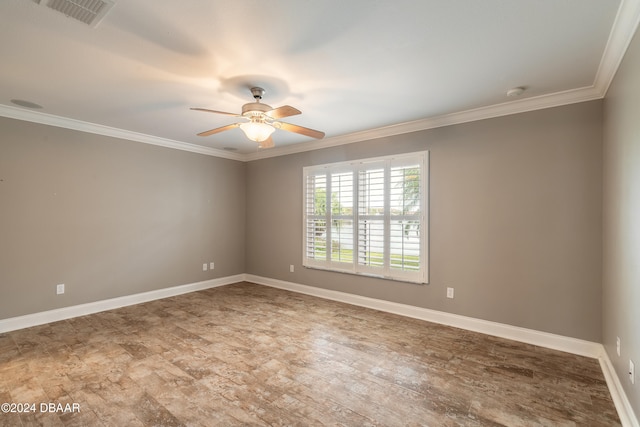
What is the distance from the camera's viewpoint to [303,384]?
2410mm

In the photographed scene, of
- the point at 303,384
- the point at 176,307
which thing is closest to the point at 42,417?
the point at 303,384

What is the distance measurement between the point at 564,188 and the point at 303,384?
10.2ft

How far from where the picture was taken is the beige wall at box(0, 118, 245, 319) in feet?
11.8

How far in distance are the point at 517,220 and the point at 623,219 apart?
1.15 m

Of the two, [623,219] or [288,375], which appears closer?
[623,219]

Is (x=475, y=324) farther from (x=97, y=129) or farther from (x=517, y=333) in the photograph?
(x=97, y=129)

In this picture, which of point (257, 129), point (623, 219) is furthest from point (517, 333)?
point (257, 129)

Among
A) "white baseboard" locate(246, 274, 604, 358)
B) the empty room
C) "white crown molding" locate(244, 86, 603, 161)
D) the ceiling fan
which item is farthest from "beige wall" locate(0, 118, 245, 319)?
the ceiling fan

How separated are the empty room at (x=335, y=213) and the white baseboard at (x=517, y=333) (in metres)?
0.03

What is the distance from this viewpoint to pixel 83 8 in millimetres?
1790

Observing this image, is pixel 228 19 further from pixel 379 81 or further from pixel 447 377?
pixel 447 377

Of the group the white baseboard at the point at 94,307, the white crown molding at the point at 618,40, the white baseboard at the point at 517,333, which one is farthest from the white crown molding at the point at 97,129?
the white crown molding at the point at 618,40

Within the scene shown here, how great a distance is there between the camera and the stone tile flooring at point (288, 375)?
2.04 m

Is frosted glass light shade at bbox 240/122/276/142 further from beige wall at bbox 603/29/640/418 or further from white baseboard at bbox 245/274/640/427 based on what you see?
white baseboard at bbox 245/274/640/427
